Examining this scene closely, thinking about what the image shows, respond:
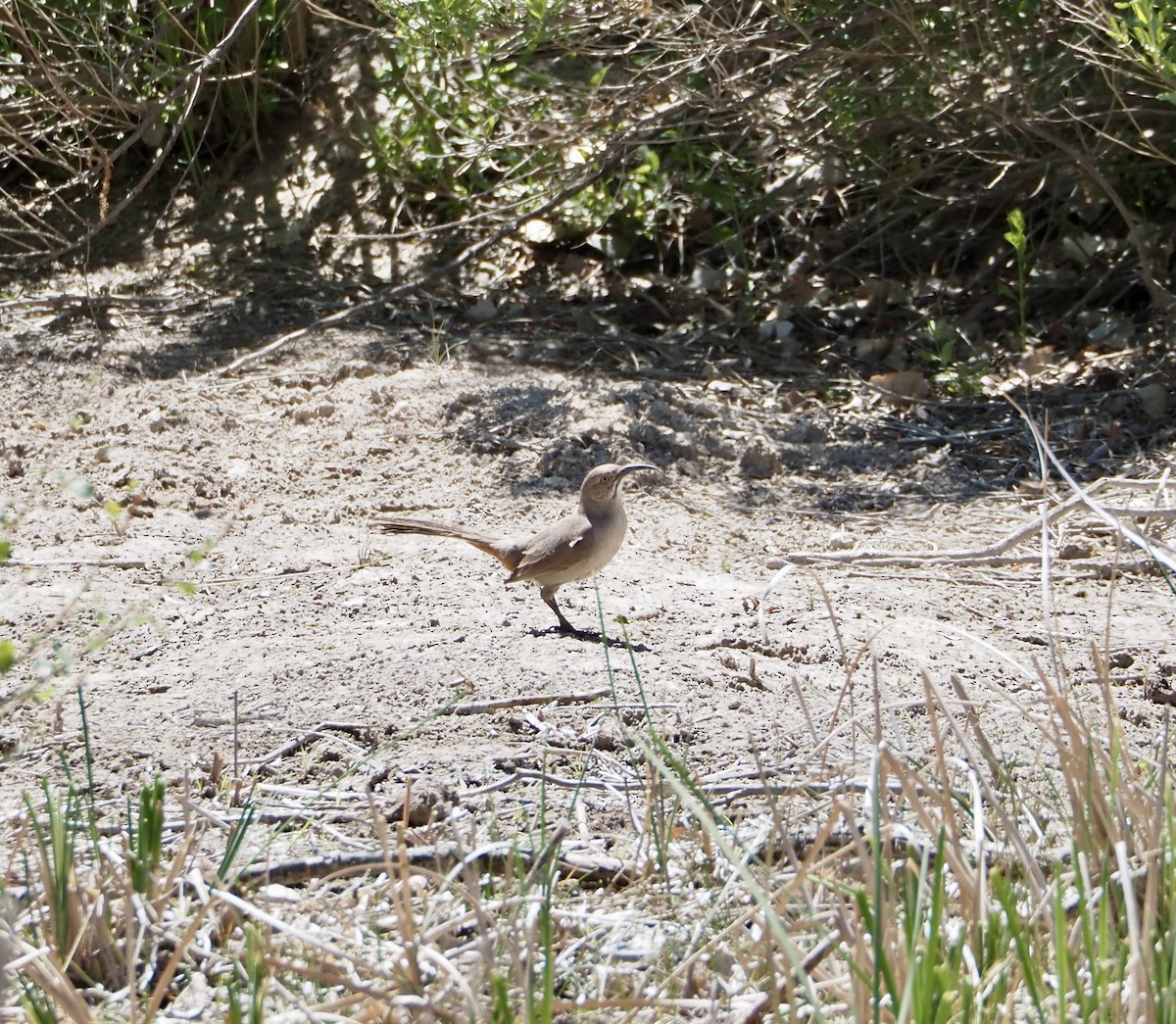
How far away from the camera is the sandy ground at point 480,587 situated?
3.15 meters

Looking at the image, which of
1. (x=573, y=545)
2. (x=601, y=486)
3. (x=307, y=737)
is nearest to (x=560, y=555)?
(x=573, y=545)

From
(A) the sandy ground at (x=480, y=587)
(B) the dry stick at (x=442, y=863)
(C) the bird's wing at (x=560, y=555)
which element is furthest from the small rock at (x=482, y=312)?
(B) the dry stick at (x=442, y=863)

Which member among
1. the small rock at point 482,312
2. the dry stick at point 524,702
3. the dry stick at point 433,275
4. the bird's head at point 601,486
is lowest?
the dry stick at point 524,702

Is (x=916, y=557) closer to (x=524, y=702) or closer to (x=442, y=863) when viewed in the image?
(x=524, y=702)

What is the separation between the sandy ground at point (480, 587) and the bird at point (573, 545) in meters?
0.11

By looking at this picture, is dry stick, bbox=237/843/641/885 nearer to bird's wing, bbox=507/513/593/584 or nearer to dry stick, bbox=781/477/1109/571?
bird's wing, bbox=507/513/593/584

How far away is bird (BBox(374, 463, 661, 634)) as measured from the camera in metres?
4.21

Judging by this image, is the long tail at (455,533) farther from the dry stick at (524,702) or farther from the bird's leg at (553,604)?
the dry stick at (524,702)

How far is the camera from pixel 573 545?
4.21 m

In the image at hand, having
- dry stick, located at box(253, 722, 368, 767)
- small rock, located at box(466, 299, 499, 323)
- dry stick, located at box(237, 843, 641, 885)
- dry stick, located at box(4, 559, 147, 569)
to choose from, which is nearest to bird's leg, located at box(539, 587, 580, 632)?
dry stick, located at box(253, 722, 368, 767)

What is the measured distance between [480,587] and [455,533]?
201 mm

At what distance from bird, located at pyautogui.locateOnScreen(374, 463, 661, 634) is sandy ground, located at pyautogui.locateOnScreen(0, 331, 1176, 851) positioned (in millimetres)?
112

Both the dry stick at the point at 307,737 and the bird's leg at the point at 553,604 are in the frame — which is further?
the bird's leg at the point at 553,604

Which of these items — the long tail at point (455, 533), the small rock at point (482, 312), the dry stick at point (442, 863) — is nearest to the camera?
the dry stick at point (442, 863)
